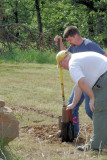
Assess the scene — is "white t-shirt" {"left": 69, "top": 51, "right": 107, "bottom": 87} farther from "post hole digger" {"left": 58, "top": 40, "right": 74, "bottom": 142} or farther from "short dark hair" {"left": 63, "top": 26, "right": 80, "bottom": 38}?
"post hole digger" {"left": 58, "top": 40, "right": 74, "bottom": 142}

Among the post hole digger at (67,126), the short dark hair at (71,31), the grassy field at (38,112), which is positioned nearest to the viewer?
the grassy field at (38,112)

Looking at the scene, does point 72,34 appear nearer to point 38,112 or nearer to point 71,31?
point 71,31

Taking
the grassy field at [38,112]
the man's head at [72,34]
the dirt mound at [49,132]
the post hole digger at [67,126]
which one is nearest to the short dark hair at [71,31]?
the man's head at [72,34]

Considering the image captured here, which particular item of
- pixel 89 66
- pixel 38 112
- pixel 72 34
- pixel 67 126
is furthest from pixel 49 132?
pixel 89 66

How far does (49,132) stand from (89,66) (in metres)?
1.79

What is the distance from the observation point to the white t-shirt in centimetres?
398

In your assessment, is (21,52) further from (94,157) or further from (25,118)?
(94,157)

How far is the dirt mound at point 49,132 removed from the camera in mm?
5166

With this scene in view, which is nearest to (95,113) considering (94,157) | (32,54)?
(94,157)

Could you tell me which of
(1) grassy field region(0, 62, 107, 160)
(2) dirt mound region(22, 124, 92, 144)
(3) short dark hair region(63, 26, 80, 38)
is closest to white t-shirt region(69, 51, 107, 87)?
(1) grassy field region(0, 62, 107, 160)

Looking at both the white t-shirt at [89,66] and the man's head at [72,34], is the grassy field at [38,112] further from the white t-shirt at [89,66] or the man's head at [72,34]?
the man's head at [72,34]

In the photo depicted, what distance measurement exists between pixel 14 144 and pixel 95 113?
1189mm

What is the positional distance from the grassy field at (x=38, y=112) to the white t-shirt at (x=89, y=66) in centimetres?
60

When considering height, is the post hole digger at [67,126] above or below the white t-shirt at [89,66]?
below
